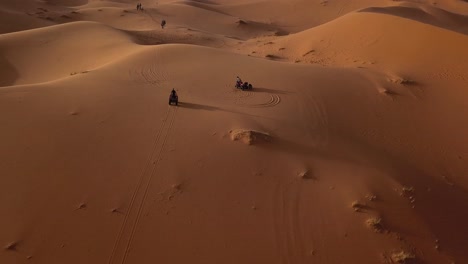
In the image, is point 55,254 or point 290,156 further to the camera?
point 290,156

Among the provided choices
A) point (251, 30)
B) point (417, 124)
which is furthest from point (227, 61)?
point (251, 30)

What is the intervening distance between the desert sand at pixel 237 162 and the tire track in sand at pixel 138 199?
0.02 metres

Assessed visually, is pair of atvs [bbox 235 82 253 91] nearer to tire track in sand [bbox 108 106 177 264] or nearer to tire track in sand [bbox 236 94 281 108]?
tire track in sand [bbox 236 94 281 108]

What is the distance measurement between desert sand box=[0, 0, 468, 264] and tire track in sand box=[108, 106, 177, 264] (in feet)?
0.08

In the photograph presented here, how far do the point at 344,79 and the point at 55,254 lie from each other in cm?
852

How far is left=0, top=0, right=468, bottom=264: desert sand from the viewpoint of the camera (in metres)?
5.73

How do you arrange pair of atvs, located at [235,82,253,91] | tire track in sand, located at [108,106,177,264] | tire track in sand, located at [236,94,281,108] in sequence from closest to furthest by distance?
tire track in sand, located at [108,106,177,264]
tire track in sand, located at [236,94,281,108]
pair of atvs, located at [235,82,253,91]

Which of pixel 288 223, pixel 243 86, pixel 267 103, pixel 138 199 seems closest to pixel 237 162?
pixel 288 223

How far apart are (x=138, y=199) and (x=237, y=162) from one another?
185 centimetres

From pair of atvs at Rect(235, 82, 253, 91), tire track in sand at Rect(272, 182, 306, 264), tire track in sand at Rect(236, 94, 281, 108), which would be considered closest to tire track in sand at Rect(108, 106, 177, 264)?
tire track in sand at Rect(236, 94, 281, 108)

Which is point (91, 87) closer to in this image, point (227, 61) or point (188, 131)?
point (188, 131)

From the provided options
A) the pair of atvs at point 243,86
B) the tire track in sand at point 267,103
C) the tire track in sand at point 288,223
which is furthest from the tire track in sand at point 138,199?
the pair of atvs at point 243,86

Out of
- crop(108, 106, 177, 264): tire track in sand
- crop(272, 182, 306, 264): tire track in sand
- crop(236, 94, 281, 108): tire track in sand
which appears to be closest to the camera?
crop(108, 106, 177, 264): tire track in sand

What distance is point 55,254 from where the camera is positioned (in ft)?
17.5
